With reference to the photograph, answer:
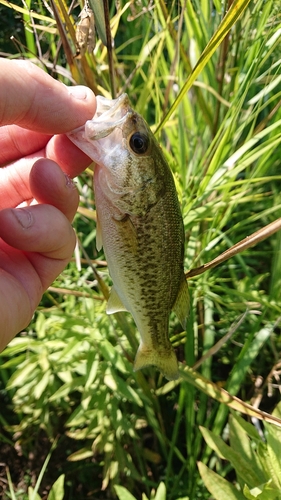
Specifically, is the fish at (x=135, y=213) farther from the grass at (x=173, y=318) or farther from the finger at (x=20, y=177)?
the grass at (x=173, y=318)

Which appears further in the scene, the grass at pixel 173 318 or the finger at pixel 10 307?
the grass at pixel 173 318

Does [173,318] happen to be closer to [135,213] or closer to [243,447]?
[243,447]

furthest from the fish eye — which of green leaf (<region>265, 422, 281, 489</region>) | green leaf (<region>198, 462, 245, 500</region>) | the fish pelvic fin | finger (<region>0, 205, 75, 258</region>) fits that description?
green leaf (<region>198, 462, 245, 500</region>)

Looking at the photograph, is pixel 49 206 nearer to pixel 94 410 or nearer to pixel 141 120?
pixel 141 120

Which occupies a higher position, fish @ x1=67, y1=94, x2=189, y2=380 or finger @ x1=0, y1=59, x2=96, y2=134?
finger @ x1=0, y1=59, x2=96, y2=134

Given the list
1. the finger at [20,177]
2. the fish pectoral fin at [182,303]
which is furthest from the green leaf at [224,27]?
the fish pectoral fin at [182,303]

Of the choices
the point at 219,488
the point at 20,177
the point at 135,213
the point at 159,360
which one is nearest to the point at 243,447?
the point at 219,488

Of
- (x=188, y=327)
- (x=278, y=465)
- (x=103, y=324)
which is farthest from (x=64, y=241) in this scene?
(x=278, y=465)

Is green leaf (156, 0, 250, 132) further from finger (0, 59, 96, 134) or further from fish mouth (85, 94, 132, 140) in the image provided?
finger (0, 59, 96, 134)
